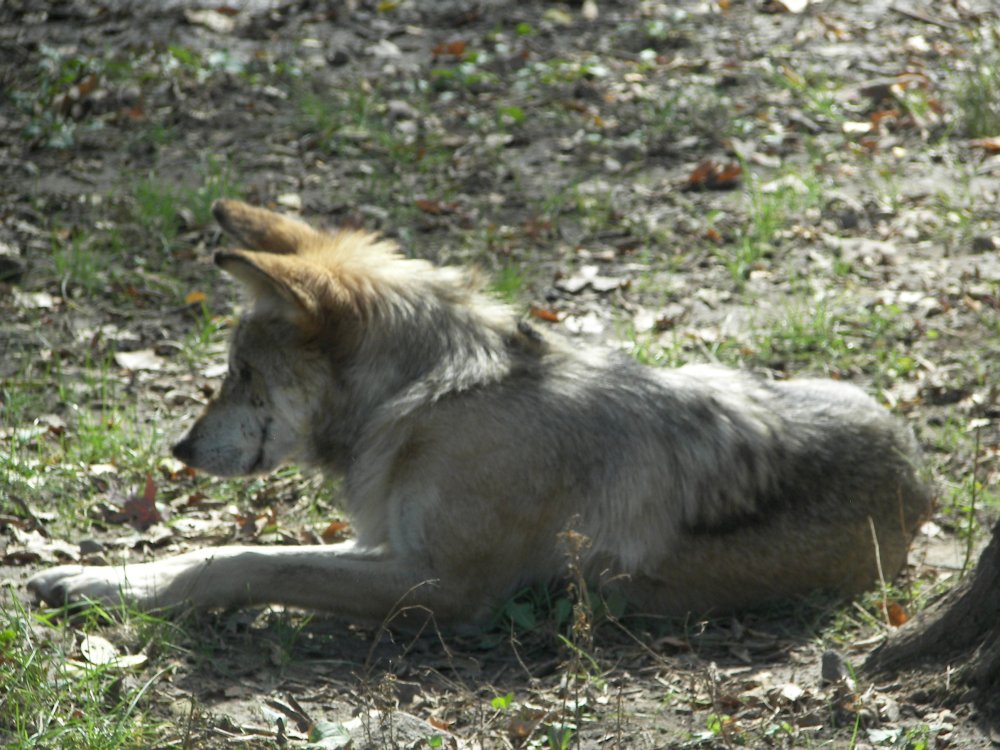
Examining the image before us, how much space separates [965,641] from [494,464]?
1.85 metres

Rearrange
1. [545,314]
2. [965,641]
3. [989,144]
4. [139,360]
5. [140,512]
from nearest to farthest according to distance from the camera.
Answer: [965,641], [140,512], [139,360], [545,314], [989,144]

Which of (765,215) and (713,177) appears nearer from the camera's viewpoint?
(765,215)

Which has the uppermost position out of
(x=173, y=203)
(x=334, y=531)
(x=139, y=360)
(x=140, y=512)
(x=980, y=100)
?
(x=980, y=100)

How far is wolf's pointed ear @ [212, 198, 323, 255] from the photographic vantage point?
536cm

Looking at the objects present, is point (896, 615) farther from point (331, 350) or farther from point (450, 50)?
point (450, 50)

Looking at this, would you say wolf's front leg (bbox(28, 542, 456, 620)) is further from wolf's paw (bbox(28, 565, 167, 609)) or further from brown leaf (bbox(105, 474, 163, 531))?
brown leaf (bbox(105, 474, 163, 531))

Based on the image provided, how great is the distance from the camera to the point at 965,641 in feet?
12.9

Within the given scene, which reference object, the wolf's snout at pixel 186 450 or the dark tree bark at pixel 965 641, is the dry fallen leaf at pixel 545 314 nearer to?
the wolf's snout at pixel 186 450

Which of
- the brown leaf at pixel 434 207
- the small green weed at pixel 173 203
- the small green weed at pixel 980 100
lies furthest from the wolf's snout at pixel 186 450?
the small green weed at pixel 980 100

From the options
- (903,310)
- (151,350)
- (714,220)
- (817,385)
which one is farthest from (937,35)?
(151,350)

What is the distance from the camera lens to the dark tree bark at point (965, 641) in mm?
3715

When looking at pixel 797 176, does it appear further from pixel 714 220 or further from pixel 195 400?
pixel 195 400

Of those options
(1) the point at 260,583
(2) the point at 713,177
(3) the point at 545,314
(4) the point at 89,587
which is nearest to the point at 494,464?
(1) the point at 260,583

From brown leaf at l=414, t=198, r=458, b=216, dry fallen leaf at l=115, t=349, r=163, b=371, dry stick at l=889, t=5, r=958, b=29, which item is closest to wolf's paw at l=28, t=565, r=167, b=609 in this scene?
dry fallen leaf at l=115, t=349, r=163, b=371
